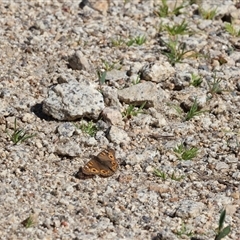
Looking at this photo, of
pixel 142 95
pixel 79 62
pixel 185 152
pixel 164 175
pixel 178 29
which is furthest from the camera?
pixel 178 29

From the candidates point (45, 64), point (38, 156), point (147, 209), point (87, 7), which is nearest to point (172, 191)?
point (147, 209)

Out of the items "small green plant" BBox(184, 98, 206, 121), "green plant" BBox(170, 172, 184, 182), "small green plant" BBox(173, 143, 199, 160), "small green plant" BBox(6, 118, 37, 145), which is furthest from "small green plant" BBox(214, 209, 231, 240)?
"small green plant" BBox(6, 118, 37, 145)

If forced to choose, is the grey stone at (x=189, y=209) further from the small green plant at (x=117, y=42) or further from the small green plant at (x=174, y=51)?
the small green plant at (x=117, y=42)

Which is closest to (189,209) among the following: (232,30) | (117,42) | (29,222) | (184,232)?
(184,232)

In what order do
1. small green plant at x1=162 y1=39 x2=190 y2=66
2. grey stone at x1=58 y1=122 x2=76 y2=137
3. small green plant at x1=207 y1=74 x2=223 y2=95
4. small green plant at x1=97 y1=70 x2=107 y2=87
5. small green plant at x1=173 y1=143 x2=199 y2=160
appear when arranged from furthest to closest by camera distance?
1. small green plant at x1=162 y1=39 x2=190 y2=66
2. small green plant at x1=207 y1=74 x2=223 y2=95
3. small green plant at x1=97 y1=70 x2=107 y2=87
4. grey stone at x1=58 y1=122 x2=76 y2=137
5. small green plant at x1=173 y1=143 x2=199 y2=160

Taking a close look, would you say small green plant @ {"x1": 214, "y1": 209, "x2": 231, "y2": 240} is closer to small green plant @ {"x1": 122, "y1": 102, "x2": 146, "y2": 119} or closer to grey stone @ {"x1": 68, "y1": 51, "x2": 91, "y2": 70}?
small green plant @ {"x1": 122, "y1": 102, "x2": 146, "y2": 119}

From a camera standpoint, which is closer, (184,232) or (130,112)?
(184,232)

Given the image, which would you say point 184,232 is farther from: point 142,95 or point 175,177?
point 142,95
